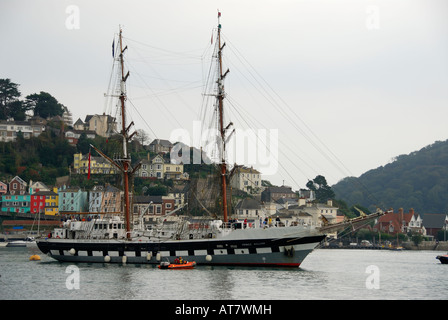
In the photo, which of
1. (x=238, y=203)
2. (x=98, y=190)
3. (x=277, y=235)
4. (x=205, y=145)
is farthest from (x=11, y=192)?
(x=277, y=235)

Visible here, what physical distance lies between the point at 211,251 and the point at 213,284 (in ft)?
48.2

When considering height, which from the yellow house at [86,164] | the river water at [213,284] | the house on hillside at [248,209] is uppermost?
the yellow house at [86,164]

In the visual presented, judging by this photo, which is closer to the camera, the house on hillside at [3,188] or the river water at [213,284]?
the river water at [213,284]

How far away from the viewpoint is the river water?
143ft

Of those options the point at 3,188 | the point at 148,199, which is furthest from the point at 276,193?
the point at 3,188

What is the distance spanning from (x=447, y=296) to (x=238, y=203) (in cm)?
10719

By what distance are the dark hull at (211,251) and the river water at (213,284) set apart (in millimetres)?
1666

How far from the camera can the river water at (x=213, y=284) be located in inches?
1715

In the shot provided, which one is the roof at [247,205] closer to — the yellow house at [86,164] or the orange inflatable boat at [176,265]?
the yellow house at [86,164]

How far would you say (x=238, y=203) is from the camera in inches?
6004

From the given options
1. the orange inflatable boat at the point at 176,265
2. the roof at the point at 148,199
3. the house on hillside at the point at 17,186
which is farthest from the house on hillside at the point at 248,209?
the orange inflatable boat at the point at 176,265

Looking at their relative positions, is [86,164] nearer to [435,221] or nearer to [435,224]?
[435,224]

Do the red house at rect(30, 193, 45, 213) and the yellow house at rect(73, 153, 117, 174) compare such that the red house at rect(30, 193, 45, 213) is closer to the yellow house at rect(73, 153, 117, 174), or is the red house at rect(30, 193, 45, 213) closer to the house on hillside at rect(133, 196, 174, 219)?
the yellow house at rect(73, 153, 117, 174)
